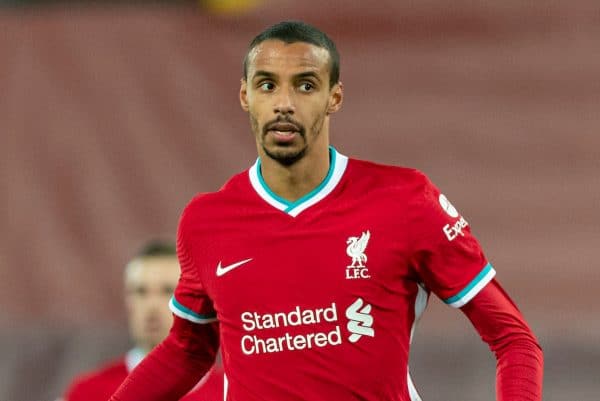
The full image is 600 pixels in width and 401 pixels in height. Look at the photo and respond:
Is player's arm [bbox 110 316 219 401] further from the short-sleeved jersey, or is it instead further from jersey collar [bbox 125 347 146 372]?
jersey collar [bbox 125 347 146 372]

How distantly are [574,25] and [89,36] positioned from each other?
217cm

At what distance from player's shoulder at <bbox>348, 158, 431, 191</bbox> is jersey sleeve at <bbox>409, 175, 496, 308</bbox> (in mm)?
38

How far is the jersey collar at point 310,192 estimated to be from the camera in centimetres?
164

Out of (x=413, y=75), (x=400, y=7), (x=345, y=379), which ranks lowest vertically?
(x=345, y=379)

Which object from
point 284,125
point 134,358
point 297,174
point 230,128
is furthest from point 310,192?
point 230,128

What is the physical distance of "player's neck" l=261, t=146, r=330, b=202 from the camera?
1.62 m

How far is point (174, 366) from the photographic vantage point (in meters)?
1.76

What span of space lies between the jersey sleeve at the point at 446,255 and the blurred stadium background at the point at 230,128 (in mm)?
2801

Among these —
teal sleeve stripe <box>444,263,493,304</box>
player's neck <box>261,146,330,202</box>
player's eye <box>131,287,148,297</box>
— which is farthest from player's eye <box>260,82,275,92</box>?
player's eye <box>131,287,148,297</box>

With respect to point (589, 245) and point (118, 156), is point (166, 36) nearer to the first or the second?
point (118, 156)

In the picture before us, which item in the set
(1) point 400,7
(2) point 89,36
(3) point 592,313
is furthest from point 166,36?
(3) point 592,313

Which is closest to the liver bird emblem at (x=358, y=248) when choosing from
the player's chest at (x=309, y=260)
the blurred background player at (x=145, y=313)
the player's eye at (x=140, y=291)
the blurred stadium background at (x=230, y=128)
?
the player's chest at (x=309, y=260)

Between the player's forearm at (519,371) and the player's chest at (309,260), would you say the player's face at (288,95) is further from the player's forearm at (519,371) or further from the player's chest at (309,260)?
the player's forearm at (519,371)

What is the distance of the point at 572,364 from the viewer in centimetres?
394
